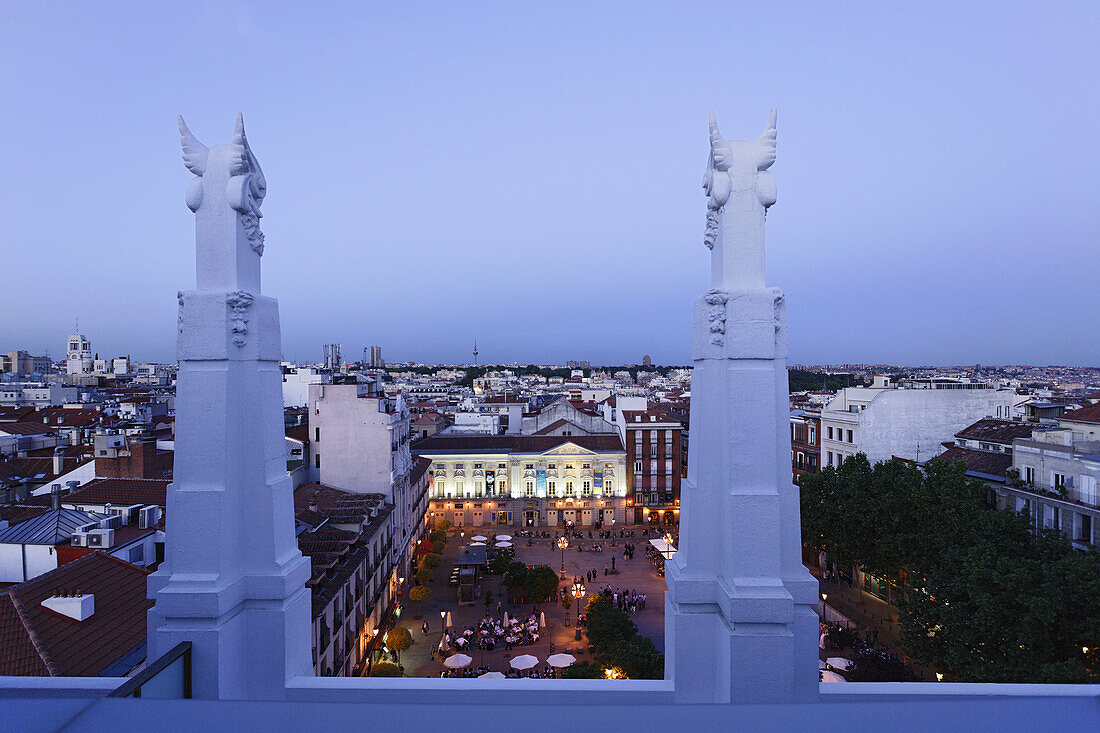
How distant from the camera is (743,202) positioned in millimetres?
4199

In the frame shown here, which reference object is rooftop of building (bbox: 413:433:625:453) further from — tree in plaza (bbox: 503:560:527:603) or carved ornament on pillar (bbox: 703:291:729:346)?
carved ornament on pillar (bbox: 703:291:729:346)

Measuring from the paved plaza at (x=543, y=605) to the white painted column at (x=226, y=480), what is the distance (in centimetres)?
2075

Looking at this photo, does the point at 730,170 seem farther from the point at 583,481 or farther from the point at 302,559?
the point at 583,481

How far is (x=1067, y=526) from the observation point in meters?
21.0

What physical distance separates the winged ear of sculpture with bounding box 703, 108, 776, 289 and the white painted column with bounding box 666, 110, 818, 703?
0.04ft

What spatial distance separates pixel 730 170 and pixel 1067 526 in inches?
994

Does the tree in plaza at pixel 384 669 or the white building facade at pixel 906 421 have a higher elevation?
the white building facade at pixel 906 421

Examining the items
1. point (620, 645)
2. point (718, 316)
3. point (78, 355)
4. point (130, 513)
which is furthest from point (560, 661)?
point (78, 355)

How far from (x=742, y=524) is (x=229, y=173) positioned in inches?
174

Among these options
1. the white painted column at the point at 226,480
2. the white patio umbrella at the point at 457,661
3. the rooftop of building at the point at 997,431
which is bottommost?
the white patio umbrella at the point at 457,661

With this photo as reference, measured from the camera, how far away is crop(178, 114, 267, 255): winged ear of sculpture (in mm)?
4164

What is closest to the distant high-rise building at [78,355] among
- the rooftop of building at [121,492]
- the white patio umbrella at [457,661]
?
the rooftop of building at [121,492]

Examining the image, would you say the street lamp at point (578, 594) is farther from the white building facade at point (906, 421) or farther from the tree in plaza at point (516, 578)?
the white building facade at point (906, 421)

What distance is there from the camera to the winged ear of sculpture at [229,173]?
416cm
